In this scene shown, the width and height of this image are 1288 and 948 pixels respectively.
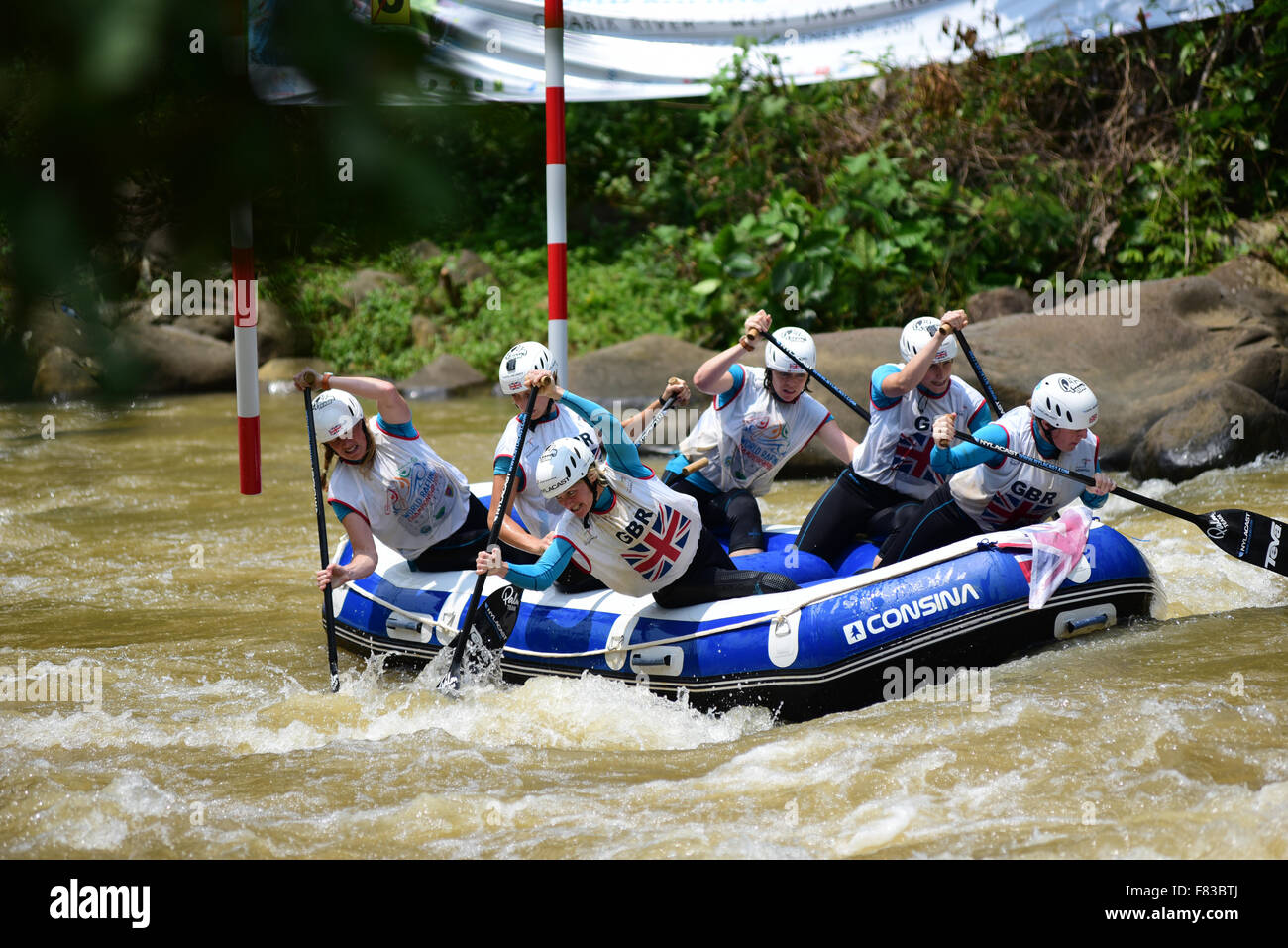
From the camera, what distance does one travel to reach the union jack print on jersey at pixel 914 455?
18.6ft

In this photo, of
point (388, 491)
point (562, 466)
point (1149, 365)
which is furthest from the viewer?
point (1149, 365)

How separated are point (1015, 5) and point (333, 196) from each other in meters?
12.5

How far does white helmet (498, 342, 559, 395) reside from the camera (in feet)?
17.7

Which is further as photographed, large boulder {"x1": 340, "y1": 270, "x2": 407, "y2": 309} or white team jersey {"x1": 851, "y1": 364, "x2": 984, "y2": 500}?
white team jersey {"x1": 851, "y1": 364, "x2": 984, "y2": 500}

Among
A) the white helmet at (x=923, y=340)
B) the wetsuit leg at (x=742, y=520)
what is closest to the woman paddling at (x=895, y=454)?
the white helmet at (x=923, y=340)

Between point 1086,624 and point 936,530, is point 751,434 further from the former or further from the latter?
point 1086,624

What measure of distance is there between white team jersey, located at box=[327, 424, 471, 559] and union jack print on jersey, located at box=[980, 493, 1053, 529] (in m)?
2.33

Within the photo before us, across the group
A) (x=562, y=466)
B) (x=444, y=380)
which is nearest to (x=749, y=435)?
(x=562, y=466)

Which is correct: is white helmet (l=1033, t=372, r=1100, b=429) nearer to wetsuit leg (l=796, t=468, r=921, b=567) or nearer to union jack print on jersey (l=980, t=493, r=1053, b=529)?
union jack print on jersey (l=980, t=493, r=1053, b=529)

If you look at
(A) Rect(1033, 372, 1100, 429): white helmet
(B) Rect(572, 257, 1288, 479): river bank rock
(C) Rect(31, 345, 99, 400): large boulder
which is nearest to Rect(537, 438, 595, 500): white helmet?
(A) Rect(1033, 372, 1100, 429): white helmet

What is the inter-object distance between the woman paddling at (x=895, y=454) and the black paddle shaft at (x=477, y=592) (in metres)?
1.39

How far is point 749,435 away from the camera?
5.90 metres

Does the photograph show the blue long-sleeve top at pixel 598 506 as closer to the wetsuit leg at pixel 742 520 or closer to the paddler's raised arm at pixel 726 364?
the paddler's raised arm at pixel 726 364

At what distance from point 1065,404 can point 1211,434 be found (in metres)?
4.24
